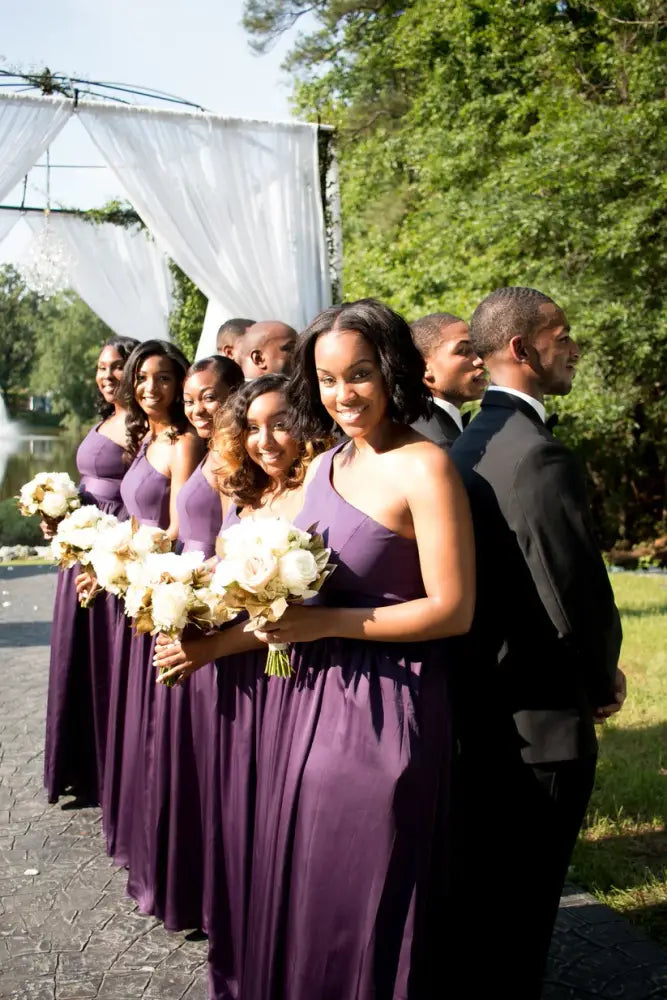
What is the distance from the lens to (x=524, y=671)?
2896mm

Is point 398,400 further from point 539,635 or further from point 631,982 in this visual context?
→ point 631,982

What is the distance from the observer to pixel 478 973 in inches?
119

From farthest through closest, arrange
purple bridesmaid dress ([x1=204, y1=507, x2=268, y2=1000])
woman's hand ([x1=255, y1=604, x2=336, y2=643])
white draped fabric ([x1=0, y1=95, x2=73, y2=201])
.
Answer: white draped fabric ([x1=0, y1=95, x2=73, y2=201]) < purple bridesmaid dress ([x1=204, y1=507, x2=268, y2=1000]) < woman's hand ([x1=255, y1=604, x2=336, y2=643])

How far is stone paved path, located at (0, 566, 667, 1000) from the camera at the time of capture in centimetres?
357

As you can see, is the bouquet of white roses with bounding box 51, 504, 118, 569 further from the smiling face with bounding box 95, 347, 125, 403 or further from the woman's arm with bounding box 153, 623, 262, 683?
the woman's arm with bounding box 153, 623, 262, 683

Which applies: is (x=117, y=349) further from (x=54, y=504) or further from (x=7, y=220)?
(x=7, y=220)

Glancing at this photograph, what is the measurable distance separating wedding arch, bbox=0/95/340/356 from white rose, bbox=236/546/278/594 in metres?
7.22

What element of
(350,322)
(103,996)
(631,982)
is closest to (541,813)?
(631,982)

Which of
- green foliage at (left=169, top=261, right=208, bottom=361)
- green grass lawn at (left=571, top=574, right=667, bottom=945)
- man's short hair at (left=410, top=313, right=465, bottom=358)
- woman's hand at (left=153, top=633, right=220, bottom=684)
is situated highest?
green foliage at (left=169, top=261, right=208, bottom=361)

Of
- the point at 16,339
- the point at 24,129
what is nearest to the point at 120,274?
the point at 24,129

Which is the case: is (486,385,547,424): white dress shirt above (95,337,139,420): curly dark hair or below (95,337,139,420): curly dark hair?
below

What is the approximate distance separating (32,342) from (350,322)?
37408 millimetres

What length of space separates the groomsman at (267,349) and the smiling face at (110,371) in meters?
0.87

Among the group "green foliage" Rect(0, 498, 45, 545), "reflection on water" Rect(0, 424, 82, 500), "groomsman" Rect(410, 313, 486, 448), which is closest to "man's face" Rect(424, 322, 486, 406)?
"groomsman" Rect(410, 313, 486, 448)
